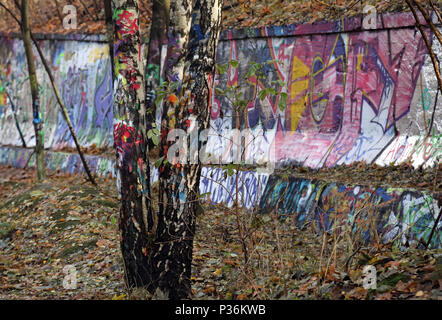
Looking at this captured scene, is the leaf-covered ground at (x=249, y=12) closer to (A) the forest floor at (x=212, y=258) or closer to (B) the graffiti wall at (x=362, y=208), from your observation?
(B) the graffiti wall at (x=362, y=208)

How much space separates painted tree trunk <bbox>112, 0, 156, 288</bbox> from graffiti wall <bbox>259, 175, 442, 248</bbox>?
1447 mm

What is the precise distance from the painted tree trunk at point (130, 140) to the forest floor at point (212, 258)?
1.50 ft

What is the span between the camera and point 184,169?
610cm

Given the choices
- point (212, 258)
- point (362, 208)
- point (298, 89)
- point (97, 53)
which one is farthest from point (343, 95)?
point (97, 53)

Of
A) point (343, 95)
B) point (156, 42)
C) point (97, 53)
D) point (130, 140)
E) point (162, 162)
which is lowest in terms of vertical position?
point (162, 162)

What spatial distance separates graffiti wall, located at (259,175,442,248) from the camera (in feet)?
24.0

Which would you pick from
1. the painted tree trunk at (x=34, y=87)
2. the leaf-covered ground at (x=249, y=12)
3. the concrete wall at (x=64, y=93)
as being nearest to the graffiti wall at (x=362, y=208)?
the leaf-covered ground at (x=249, y=12)

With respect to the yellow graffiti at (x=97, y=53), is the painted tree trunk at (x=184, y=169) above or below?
below

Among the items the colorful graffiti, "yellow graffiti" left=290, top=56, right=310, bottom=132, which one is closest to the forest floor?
the colorful graffiti

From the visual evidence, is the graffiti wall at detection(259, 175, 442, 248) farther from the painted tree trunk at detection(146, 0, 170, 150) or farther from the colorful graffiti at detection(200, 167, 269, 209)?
the painted tree trunk at detection(146, 0, 170, 150)

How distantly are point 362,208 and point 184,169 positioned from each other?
189 cm

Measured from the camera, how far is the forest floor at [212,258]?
18.2 ft

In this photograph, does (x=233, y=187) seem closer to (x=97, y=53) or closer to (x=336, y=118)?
(x=336, y=118)

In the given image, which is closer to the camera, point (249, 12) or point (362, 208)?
point (362, 208)
